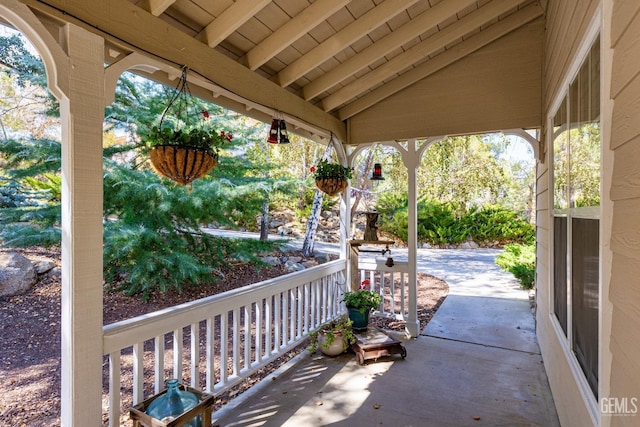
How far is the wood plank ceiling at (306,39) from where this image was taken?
6.51 feet

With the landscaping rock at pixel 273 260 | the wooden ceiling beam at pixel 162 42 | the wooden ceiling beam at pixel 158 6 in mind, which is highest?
the wooden ceiling beam at pixel 158 6

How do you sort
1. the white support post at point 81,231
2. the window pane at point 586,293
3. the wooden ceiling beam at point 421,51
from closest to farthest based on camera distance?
the window pane at point 586,293
the white support post at point 81,231
the wooden ceiling beam at point 421,51

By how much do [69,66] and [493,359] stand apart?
13.1ft

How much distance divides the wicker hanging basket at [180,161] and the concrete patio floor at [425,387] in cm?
170

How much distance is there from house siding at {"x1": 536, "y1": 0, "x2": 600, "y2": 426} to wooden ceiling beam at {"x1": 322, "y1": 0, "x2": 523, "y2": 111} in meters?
0.48

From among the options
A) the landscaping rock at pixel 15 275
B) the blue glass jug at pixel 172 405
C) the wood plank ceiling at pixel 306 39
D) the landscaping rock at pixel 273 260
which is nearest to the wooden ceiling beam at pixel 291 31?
the wood plank ceiling at pixel 306 39

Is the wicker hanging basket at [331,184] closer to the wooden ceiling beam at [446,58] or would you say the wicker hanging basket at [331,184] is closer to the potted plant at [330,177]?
the potted plant at [330,177]

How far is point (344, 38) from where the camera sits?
2.87m

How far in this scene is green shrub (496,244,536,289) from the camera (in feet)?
20.7

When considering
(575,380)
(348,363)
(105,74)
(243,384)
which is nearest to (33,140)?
(105,74)

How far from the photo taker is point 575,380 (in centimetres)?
182

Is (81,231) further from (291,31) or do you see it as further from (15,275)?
(15,275)

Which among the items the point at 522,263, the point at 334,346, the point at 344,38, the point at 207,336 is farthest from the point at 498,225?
the point at 207,336

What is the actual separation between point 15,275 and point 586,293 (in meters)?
6.55
